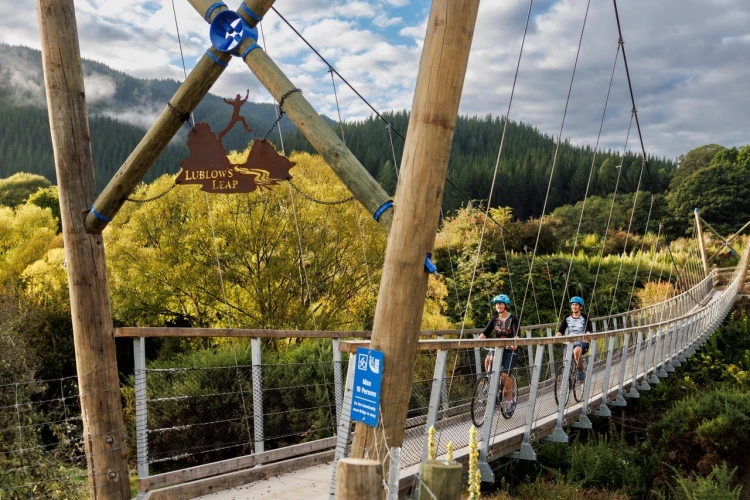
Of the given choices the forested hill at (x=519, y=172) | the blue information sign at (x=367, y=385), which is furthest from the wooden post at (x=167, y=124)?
the forested hill at (x=519, y=172)

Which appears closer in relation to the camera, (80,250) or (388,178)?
(80,250)

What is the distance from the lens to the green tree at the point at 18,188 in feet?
120

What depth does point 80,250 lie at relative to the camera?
16.1 ft

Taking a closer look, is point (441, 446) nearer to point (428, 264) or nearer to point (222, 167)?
point (428, 264)

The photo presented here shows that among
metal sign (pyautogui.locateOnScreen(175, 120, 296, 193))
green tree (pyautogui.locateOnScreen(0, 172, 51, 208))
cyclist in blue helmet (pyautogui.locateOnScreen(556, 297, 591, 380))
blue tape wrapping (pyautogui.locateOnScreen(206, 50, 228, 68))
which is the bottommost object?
green tree (pyautogui.locateOnScreen(0, 172, 51, 208))

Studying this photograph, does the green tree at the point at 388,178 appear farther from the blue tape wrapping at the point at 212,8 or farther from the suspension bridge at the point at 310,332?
the blue tape wrapping at the point at 212,8

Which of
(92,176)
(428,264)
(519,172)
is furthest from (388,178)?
(428,264)

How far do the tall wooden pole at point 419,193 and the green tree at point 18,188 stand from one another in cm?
3662

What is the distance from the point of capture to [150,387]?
9.38 metres

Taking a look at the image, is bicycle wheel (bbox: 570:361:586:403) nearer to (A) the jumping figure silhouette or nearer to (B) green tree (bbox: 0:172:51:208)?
(A) the jumping figure silhouette

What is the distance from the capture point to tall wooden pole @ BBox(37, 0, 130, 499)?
475cm

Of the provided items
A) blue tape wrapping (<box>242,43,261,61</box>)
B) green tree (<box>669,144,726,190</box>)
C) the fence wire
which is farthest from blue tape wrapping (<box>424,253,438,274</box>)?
green tree (<box>669,144,726,190</box>)

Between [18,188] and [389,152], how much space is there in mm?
24059

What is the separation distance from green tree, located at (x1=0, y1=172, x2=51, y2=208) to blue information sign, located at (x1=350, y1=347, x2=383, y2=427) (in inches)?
1437
